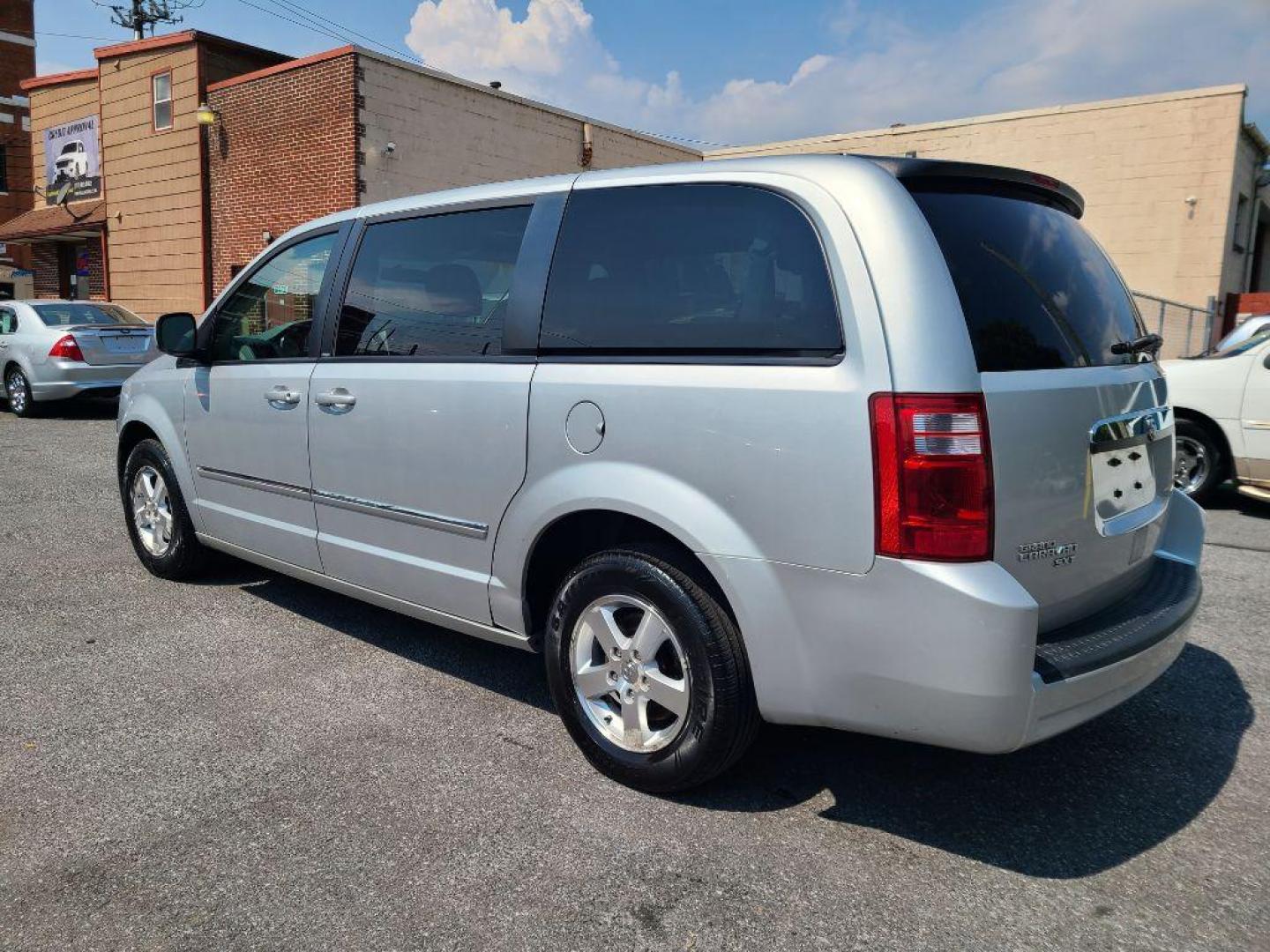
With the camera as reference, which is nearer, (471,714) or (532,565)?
(532,565)

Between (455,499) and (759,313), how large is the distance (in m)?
1.33

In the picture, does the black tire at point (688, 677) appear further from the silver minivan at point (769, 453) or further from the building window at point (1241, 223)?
→ the building window at point (1241, 223)

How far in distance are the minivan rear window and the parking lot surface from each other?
1.37 metres

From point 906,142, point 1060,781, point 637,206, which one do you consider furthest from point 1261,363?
point 906,142

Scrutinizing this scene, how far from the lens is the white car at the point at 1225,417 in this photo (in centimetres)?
743

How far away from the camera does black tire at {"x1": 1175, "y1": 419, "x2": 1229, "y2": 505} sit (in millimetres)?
7719

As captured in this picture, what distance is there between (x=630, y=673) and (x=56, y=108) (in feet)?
90.1

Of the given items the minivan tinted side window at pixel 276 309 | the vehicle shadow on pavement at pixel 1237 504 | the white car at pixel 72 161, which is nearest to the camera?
the minivan tinted side window at pixel 276 309

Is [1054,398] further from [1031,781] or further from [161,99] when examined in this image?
[161,99]

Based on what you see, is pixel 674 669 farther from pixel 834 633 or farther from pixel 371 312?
pixel 371 312

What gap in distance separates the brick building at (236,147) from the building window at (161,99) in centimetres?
4

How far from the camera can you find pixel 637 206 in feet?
10.0

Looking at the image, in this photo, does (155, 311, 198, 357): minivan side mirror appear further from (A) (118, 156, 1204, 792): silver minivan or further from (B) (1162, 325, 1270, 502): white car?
(B) (1162, 325, 1270, 502): white car

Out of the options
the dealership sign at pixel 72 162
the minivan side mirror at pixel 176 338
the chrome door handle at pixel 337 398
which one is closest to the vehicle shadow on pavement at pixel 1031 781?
the chrome door handle at pixel 337 398
